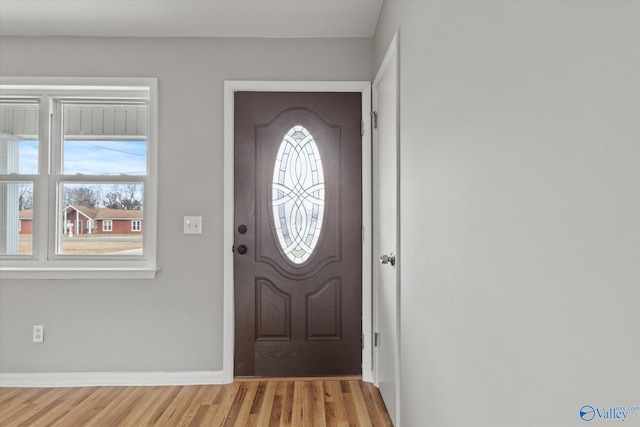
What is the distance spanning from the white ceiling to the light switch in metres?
1.27

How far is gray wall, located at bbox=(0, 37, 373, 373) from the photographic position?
2941 millimetres

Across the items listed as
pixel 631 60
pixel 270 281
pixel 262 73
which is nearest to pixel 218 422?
pixel 270 281

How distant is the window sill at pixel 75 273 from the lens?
290 centimetres

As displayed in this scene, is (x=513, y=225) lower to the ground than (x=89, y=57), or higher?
lower

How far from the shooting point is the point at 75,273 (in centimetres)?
291

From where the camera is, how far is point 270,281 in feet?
9.87

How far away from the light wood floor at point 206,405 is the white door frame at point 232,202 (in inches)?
8.9

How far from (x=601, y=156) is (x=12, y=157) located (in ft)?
11.8

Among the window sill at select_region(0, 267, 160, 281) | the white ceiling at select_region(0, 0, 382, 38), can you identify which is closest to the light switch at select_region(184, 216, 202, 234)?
the window sill at select_region(0, 267, 160, 281)

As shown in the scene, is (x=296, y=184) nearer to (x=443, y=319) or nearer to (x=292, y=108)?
(x=292, y=108)

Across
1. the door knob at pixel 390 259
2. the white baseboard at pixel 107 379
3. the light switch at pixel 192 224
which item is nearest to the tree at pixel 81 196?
the light switch at pixel 192 224

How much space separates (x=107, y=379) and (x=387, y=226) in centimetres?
218

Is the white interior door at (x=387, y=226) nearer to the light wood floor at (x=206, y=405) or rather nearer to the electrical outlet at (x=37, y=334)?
the light wood floor at (x=206, y=405)

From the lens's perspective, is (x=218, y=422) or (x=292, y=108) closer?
(x=218, y=422)
